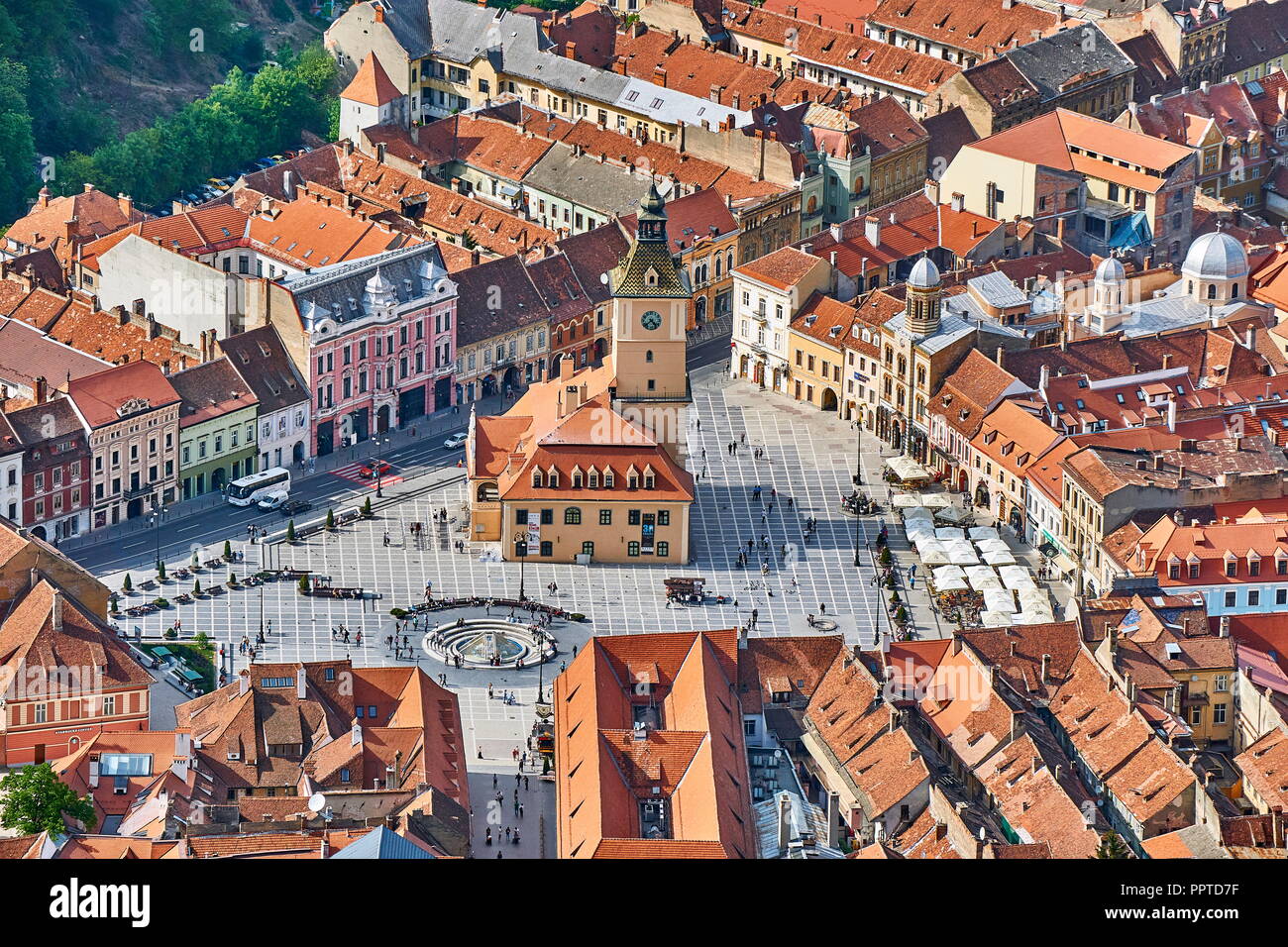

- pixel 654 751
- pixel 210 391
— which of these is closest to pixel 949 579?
pixel 654 751

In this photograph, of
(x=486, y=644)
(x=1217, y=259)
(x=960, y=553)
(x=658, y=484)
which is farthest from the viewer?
(x=1217, y=259)

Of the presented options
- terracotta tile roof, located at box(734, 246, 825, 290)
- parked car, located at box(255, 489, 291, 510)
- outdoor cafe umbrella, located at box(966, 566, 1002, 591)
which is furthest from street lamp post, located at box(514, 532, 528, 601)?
terracotta tile roof, located at box(734, 246, 825, 290)

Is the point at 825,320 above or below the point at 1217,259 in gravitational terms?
below

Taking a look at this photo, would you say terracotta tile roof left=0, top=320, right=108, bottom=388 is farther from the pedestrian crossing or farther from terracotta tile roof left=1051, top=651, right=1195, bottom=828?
terracotta tile roof left=1051, top=651, right=1195, bottom=828

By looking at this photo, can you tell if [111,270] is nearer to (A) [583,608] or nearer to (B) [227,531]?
(B) [227,531]

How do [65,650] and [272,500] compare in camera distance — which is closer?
[65,650]

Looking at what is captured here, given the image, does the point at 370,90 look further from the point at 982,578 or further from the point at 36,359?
the point at 982,578
